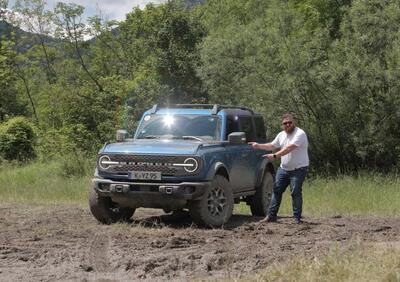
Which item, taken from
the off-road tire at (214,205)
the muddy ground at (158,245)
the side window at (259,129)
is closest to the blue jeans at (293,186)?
the muddy ground at (158,245)

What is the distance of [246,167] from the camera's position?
38.1ft

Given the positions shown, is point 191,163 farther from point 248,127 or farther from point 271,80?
point 271,80

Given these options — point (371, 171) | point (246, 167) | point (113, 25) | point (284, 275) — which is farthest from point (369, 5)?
point (113, 25)

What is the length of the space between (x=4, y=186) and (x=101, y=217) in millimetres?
9895

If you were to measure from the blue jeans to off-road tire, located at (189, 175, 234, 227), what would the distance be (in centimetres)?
84

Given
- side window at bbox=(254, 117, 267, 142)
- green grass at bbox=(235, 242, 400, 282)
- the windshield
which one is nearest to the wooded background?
side window at bbox=(254, 117, 267, 142)

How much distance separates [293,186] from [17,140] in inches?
1022

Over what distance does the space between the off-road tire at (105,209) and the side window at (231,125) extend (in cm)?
221

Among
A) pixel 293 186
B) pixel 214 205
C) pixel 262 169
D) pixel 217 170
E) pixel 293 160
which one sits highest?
pixel 293 160

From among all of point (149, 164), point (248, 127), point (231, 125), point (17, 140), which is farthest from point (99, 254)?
point (17, 140)

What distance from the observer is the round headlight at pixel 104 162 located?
33.8 ft

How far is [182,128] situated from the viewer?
11148 millimetres

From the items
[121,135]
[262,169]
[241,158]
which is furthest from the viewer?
[262,169]

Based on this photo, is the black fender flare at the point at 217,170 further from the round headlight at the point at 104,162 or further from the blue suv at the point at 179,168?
the round headlight at the point at 104,162
